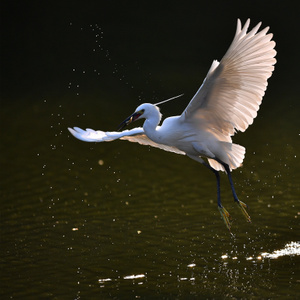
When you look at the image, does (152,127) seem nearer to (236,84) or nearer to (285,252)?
(236,84)

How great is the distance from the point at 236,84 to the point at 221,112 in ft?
1.10

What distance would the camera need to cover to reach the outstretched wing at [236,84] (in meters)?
4.68

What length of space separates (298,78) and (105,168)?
515 centimetres

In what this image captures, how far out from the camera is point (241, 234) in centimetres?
589

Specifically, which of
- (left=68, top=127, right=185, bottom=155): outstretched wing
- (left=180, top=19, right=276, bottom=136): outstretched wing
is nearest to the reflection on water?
(left=180, top=19, right=276, bottom=136): outstretched wing

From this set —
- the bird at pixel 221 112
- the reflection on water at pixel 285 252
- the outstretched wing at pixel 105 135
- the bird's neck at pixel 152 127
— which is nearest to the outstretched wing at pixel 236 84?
the bird at pixel 221 112

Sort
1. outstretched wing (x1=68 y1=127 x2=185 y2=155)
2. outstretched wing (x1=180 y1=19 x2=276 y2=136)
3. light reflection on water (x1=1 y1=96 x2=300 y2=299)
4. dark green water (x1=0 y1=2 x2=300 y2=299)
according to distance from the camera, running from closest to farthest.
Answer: outstretched wing (x1=180 y1=19 x2=276 y2=136), light reflection on water (x1=1 y1=96 x2=300 y2=299), dark green water (x1=0 y1=2 x2=300 y2=299), outstretched wing (x1=68 y1=127 x2=185 y2=155)

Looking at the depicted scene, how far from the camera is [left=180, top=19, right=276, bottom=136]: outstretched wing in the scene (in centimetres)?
468

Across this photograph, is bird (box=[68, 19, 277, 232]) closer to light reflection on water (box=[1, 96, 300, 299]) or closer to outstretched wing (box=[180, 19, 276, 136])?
outstretched wing (box=[180, 19, 276, 136])

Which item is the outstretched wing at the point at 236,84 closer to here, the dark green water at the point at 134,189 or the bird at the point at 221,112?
the bird at the point at 221,112

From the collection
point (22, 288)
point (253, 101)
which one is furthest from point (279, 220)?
point (22, 288)

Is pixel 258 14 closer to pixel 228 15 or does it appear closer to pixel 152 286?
pixel 228 15

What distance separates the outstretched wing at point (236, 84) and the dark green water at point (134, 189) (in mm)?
1042

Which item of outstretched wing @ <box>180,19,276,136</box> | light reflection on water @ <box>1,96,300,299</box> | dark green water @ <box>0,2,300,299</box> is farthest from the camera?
dark green water @ <box>0,2,300,299</box>
